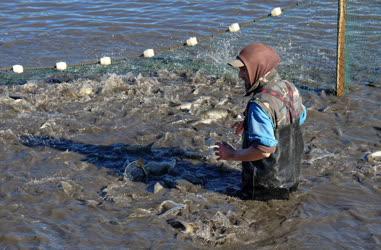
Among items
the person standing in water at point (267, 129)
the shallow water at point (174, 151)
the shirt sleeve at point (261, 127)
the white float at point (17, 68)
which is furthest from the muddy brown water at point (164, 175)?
the shirt sleeve at point (261, 127)

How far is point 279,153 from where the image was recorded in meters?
6.57

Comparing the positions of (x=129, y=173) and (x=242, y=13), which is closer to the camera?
(x=129, y=173)

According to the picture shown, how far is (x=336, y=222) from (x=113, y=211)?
2.45 meters

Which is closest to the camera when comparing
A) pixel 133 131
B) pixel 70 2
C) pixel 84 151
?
pixel 84 151

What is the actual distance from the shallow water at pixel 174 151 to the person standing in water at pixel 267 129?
1.06ft

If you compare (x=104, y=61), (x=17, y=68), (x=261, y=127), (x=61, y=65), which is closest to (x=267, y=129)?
(x=261, y=127)

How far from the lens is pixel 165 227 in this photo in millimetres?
6520

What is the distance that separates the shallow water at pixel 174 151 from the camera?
21.2ft

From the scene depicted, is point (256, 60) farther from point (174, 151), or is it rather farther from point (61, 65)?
point (61, 65)

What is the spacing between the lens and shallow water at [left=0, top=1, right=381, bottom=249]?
6.46 meters

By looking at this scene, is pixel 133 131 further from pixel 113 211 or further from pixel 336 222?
pixel 336 222

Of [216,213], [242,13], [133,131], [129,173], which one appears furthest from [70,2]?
[216,213]

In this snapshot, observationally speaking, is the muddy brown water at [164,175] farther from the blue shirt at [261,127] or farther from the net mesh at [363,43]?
the blue shirt at [261,127]

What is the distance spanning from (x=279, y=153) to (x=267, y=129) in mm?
609
